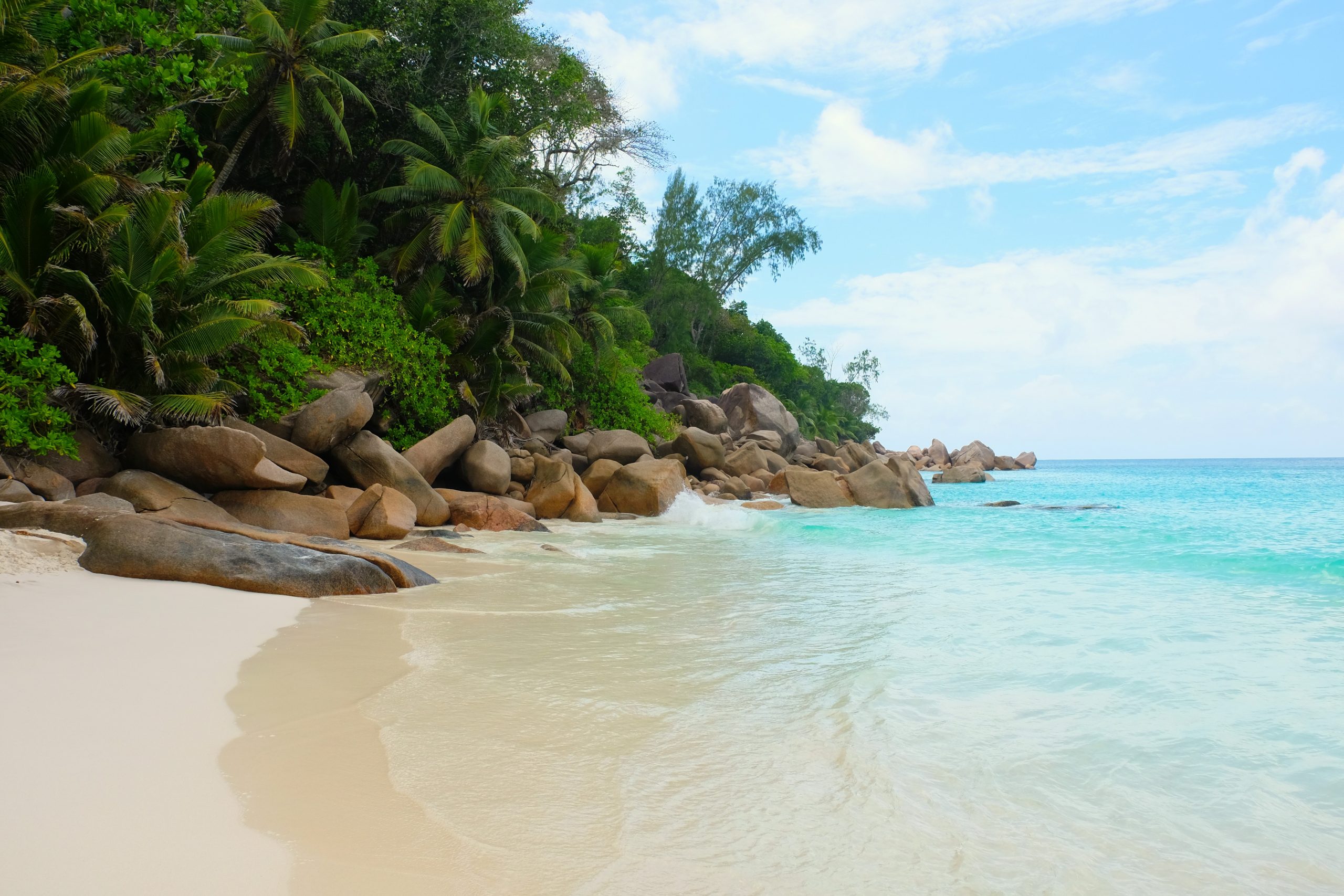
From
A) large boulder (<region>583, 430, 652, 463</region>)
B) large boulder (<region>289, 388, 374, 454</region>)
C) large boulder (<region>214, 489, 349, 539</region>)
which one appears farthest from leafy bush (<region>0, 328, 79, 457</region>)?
large boulder (<region>583, 430, 652, 463</region>)

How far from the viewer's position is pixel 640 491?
55.4 feet

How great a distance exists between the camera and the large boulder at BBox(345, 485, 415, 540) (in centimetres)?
1097

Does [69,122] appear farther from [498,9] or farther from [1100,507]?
[1100,507]

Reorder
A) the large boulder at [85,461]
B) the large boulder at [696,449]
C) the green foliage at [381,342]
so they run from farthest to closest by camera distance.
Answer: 1. the large boulder at [696,449]
2. the green foliage at [381,342]
3. the large boulder at [85,461]

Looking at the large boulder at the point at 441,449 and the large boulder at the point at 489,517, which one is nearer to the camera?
the large boulder at the point at 489,517

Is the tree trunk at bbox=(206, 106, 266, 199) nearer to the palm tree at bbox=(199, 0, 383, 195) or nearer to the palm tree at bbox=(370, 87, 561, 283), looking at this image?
the palm tree at bbox=(199, 0, 383, 195)

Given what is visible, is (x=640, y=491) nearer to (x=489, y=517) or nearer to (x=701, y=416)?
(x=489, y=517)

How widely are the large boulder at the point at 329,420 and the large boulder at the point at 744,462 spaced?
1296 cm

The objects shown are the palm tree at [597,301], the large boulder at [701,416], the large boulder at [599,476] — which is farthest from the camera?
the large boulder at [701,416]

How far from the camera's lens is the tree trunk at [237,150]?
15.5m

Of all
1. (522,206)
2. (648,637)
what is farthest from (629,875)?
(522,206)

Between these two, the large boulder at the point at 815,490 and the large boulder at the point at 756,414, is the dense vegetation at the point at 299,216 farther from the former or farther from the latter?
the large boulder at the point at 756,414

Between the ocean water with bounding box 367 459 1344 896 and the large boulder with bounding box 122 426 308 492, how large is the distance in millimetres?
4430

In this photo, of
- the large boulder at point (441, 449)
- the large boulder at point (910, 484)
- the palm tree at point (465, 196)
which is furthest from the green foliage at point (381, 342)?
the large boulder at point (910, 484)
